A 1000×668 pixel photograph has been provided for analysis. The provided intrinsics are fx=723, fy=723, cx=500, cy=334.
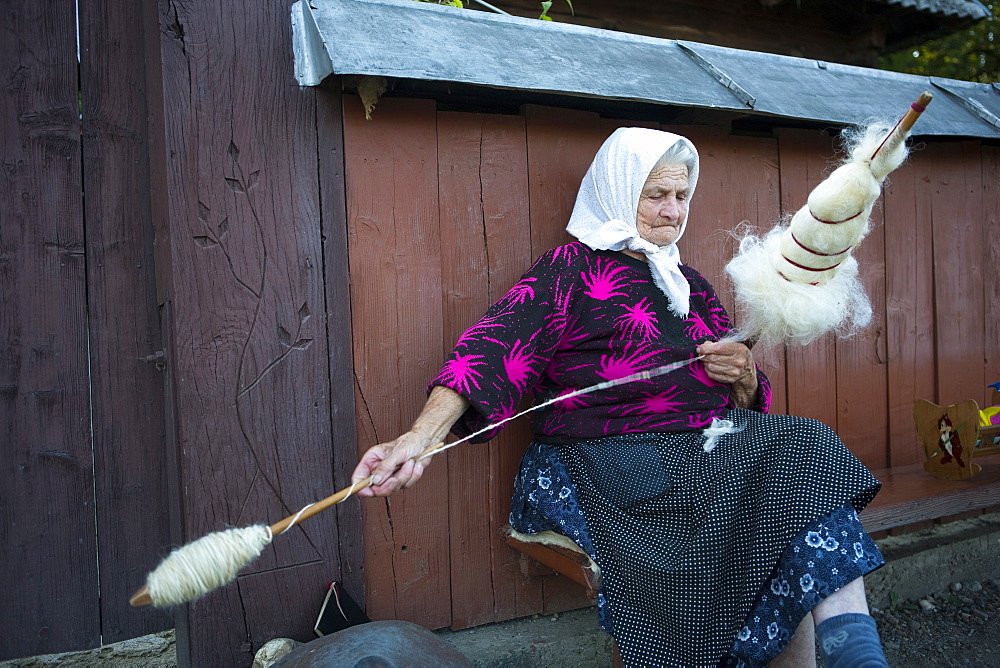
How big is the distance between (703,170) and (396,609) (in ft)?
6.56

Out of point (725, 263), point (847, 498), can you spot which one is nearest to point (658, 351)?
point (847, 498)

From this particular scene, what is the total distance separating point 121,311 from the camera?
2424 mm

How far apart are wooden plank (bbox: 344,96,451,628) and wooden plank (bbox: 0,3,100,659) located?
3.13 ft

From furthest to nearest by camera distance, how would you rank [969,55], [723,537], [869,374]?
[969,55], [869,374], [723,537]

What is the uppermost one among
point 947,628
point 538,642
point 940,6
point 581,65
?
point 940,6

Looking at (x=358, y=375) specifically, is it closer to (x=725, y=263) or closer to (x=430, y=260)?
(x=430, y=260)

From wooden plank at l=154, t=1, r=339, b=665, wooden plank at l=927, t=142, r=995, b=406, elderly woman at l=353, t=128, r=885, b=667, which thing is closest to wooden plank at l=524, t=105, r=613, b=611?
elderly woman at l=353, t=128, r=885, b=667

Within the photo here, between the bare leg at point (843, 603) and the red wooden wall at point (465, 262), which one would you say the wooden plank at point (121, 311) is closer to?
the red wooden wall at point (465, 262)

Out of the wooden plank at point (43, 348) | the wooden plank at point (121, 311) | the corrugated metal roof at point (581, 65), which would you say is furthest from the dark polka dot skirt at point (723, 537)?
the wooden plank at point (43, 348)

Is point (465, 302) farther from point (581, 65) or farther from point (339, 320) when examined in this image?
point (581, 65)

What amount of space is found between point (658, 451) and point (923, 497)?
1.44 meters

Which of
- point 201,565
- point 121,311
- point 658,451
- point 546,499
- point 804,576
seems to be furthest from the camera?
point 121,311

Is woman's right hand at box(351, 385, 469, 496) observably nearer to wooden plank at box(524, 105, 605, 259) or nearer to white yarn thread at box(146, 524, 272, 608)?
white yarn thread at box(146, 524, 272, 608)

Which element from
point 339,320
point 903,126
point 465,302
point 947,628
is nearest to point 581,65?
point 465,302
